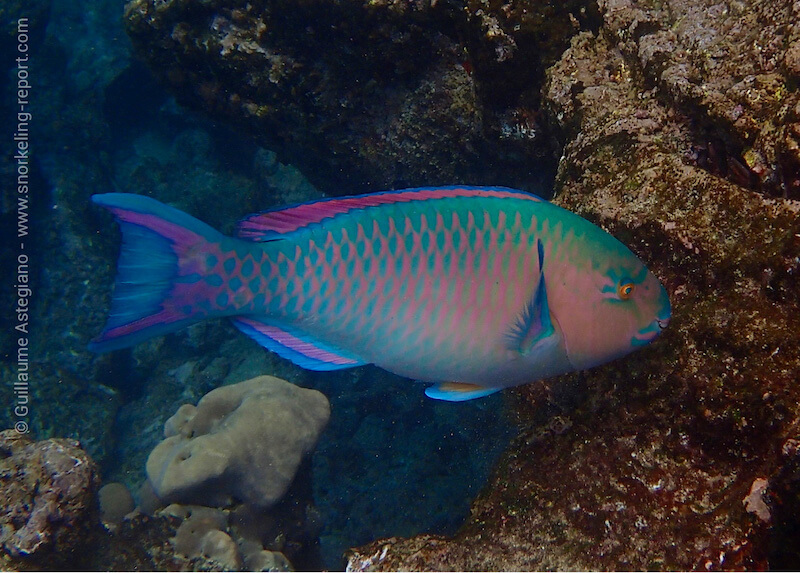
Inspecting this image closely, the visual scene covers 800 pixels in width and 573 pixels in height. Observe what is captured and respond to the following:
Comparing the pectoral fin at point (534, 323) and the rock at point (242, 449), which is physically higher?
the pectoral fin at point (534, 323)

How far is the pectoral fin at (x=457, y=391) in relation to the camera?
1.94 metres

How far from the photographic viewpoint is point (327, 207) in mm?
1937

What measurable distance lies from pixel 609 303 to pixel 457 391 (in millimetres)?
696

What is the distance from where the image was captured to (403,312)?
1.87 m

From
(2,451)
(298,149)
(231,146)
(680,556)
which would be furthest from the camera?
(231,146)

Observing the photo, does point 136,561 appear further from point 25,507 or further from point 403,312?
point 403,312

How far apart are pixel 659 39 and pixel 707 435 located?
2.04 m

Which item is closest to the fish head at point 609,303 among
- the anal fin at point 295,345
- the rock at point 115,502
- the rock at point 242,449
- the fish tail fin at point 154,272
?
the anal fin at point 295,345

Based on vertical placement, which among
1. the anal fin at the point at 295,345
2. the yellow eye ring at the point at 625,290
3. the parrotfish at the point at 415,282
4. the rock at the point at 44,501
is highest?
the yellow eye ring at the point at 625,290

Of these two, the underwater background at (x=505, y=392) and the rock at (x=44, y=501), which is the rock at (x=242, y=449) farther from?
the rock at (x=44, y=501)

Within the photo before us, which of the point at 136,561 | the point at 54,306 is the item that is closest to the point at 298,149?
the point at 136,561

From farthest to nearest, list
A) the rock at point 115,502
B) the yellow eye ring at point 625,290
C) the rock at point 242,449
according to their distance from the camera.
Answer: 1. the rock at point 115,502
2. the rock at point 242,449
3. the yellow eye ring at point 625,290

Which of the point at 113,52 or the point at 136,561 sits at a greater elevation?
the point at 113,52

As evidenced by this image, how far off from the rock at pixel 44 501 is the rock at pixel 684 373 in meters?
2.96
